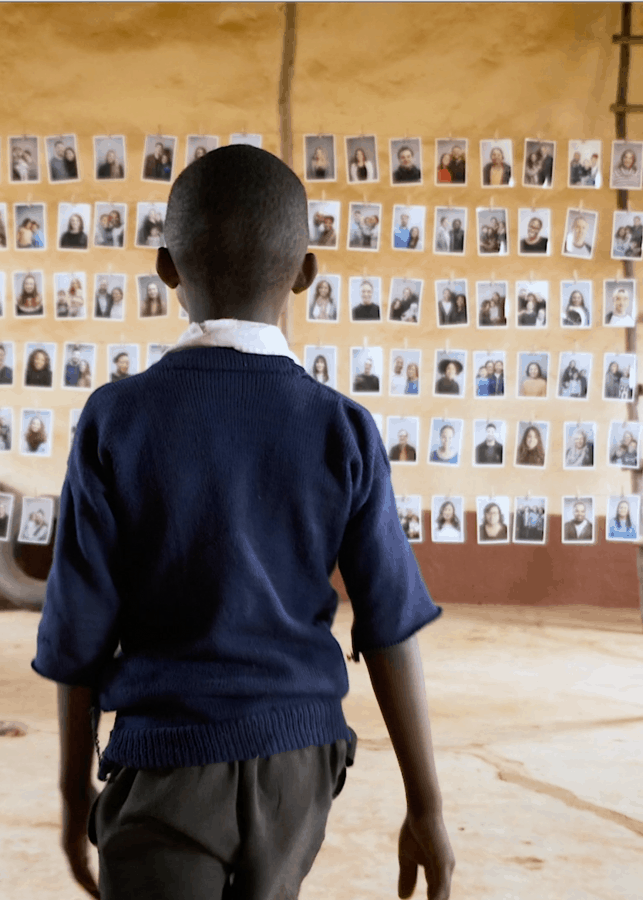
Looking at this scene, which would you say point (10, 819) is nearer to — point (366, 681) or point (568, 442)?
point (366, 681)

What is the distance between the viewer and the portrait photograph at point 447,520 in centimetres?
408

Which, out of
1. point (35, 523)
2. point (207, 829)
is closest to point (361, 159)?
point (35, 523)

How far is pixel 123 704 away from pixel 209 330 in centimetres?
29

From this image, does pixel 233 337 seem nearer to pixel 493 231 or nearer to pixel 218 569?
pixel 218 569

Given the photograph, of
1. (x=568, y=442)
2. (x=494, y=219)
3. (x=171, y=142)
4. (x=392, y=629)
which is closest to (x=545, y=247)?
(x=494, y=219)

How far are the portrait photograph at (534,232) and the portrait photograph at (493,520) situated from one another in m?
1.09

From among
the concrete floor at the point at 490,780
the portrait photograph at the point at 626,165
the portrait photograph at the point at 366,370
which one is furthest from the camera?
the portrait photograph at the point at 366,370

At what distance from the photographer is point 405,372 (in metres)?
4.07

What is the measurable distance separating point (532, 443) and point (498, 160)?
1.24 m

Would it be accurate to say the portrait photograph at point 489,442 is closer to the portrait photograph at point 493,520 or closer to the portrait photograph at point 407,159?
the portrait photograph at point 493,520

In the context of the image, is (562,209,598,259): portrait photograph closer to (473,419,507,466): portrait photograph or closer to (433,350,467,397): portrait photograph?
(433,350,467,397): portrait photograph

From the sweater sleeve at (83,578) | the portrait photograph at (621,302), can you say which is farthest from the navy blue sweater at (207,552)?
the portrait photograph at (621,302)

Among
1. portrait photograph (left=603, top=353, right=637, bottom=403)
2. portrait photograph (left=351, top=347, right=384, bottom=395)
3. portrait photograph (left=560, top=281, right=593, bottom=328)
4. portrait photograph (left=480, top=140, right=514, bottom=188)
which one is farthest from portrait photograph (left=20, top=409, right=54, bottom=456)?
portrait photograph (left=603, top=353, right=637, bottom=403)

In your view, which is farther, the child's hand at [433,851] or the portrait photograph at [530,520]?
the portrait photograph at [530,520]
